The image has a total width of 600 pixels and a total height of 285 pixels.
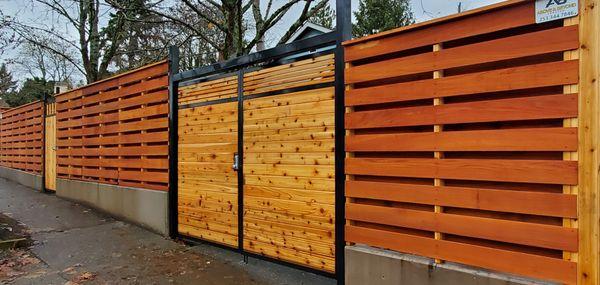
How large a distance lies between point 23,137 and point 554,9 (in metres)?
11.6

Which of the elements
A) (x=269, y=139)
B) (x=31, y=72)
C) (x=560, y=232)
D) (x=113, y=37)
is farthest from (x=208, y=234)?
(x=31, y=72)

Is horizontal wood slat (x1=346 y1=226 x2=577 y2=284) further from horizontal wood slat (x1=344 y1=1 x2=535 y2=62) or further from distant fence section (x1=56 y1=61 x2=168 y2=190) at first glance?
distant fence section (x1=56 y1=61 x2=168 y2=190)

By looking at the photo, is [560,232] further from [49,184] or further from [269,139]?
[49,184]

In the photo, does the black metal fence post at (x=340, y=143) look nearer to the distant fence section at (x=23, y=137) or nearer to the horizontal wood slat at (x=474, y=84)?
the horizontal wood slat at (x=474, y=84)

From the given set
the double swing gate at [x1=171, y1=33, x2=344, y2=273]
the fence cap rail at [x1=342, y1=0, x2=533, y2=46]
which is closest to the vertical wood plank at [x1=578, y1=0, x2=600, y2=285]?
the fence cap rail at [x1=342, y1=0, x2=533, y2=46]

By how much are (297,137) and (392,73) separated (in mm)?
1196

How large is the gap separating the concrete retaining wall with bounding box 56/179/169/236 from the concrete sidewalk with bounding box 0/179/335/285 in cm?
16

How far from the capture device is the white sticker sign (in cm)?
239

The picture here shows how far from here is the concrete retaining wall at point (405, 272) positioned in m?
2.67

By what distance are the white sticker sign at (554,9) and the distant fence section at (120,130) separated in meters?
4.61

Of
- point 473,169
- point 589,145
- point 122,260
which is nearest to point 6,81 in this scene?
point 122,260

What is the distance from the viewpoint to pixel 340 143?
359cm

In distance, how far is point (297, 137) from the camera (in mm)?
3967

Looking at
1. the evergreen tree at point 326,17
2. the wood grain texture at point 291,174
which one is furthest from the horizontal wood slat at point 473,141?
the evergreen tree at point 326,17
